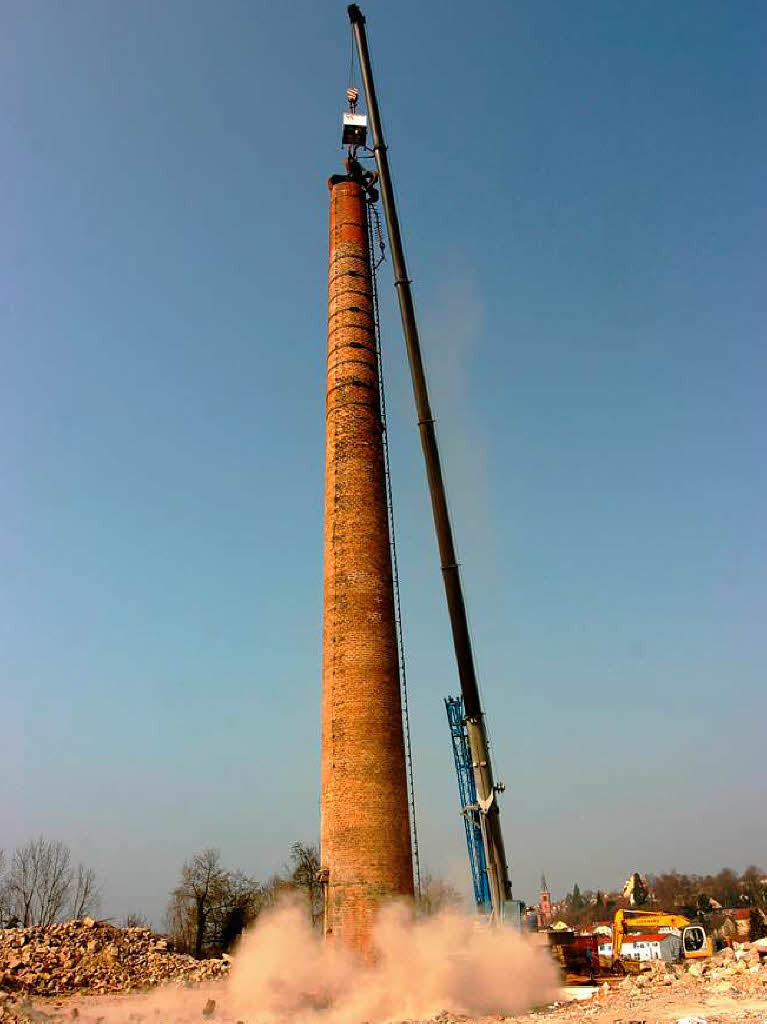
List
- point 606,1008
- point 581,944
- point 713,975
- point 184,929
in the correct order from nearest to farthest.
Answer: point 606,1008
point 713,975
point 581,944
point 184,929

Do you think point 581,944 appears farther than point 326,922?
Yes

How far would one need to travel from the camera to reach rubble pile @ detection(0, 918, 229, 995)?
15.7m

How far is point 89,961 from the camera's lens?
56.0 feet

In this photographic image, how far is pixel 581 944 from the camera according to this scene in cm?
1823

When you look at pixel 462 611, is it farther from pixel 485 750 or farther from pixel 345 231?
pixel 345 231

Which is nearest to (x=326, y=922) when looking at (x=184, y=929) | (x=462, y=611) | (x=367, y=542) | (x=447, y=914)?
(x=447, y=914)

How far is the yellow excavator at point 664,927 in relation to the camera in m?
20.7

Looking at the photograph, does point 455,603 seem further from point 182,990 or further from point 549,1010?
point 182,990

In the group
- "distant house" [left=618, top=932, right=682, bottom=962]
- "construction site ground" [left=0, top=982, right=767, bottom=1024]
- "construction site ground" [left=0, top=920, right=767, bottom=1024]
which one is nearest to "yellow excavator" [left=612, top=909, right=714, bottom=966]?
"distant house" [left=618, top=932, right=682, bottom=962]

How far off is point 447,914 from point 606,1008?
3.49m

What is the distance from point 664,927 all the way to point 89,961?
17.1 m

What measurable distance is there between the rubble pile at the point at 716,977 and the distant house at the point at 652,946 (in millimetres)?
9530

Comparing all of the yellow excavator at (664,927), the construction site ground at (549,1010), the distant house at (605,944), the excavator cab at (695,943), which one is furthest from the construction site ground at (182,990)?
the distant house at (605,944)

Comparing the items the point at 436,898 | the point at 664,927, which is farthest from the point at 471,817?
the point at 664,927
